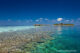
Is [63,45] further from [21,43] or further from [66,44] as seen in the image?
[21,43]

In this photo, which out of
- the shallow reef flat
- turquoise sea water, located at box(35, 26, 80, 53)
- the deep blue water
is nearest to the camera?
the shallow reef flat

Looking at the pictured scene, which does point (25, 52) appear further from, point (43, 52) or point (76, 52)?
point (76, 52)

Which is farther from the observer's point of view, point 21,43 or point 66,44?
point 66,44

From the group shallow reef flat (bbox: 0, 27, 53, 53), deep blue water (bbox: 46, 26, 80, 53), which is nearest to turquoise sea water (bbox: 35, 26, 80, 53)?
deep blue water (bbox: 46, 26, 80, 53)

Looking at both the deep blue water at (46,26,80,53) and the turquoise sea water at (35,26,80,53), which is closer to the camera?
the turquoise sea water at (35,26,80,53)

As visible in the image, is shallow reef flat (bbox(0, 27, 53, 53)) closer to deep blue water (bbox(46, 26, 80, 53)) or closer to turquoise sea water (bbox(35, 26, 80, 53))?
turquoise sea water (bbox(35, 26, 80, 53))

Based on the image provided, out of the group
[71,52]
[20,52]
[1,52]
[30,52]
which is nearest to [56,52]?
[71,52]

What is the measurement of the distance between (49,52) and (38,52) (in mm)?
1156

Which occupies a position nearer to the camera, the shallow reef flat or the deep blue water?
the shallow reef flat

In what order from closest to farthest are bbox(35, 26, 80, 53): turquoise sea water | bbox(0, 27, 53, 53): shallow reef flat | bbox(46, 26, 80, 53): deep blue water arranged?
bbox(0, 27, 53, 53): shallow reef flat → bbox(35, 26, 80, 53): turquoise sea water → bbox(46, 26, 80, 53): deep blue water

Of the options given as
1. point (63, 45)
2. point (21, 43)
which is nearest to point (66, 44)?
point (63, 45)

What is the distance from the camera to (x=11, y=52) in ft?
39.7

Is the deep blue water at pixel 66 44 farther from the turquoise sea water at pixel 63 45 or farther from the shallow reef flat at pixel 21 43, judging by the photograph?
the shallow reef flat at pixel 21 43

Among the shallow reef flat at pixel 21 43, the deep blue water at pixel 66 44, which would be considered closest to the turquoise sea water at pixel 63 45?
the deep blue water at pixel 66 44
